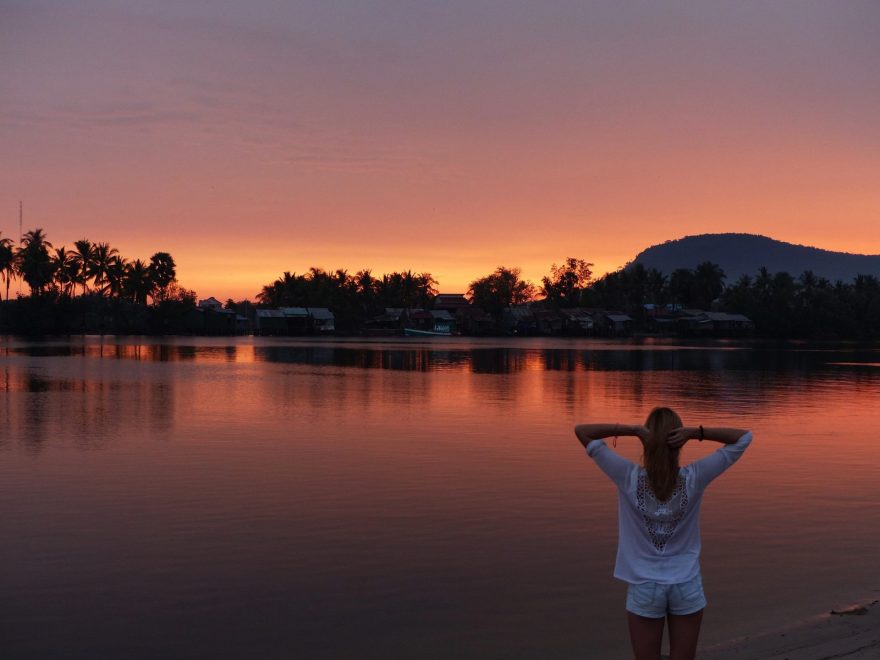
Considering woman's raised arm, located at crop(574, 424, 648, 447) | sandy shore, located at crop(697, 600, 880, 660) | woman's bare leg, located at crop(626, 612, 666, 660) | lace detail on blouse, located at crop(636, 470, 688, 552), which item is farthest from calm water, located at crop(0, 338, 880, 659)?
woman's raised arm, located at crop(574, 424, 648, 447)

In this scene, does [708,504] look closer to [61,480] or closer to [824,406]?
[61,480]

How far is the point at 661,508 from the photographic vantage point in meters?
4.89

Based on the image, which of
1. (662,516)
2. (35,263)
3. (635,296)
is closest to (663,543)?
(662,516)

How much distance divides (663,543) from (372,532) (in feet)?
27.0

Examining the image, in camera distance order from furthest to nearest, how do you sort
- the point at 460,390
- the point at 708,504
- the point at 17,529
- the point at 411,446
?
the point at 460,390 → the point at 411,446 → the point at 708,504 → the point at 17,529

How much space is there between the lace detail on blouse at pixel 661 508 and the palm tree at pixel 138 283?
144 meters

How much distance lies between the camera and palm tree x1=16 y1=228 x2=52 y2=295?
414 feet

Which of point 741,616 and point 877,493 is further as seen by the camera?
point 877,493

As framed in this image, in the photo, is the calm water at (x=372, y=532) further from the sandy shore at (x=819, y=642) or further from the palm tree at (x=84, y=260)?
the palm tree at (x=84, y=260)

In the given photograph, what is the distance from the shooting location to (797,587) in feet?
33.3

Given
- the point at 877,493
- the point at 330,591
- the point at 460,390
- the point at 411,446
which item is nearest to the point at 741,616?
the point at 330,591

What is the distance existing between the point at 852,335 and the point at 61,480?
15815 cm

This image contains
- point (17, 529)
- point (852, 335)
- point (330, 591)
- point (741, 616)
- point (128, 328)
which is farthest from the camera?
point (852, 335)

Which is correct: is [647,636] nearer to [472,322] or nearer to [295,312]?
[295,312]
